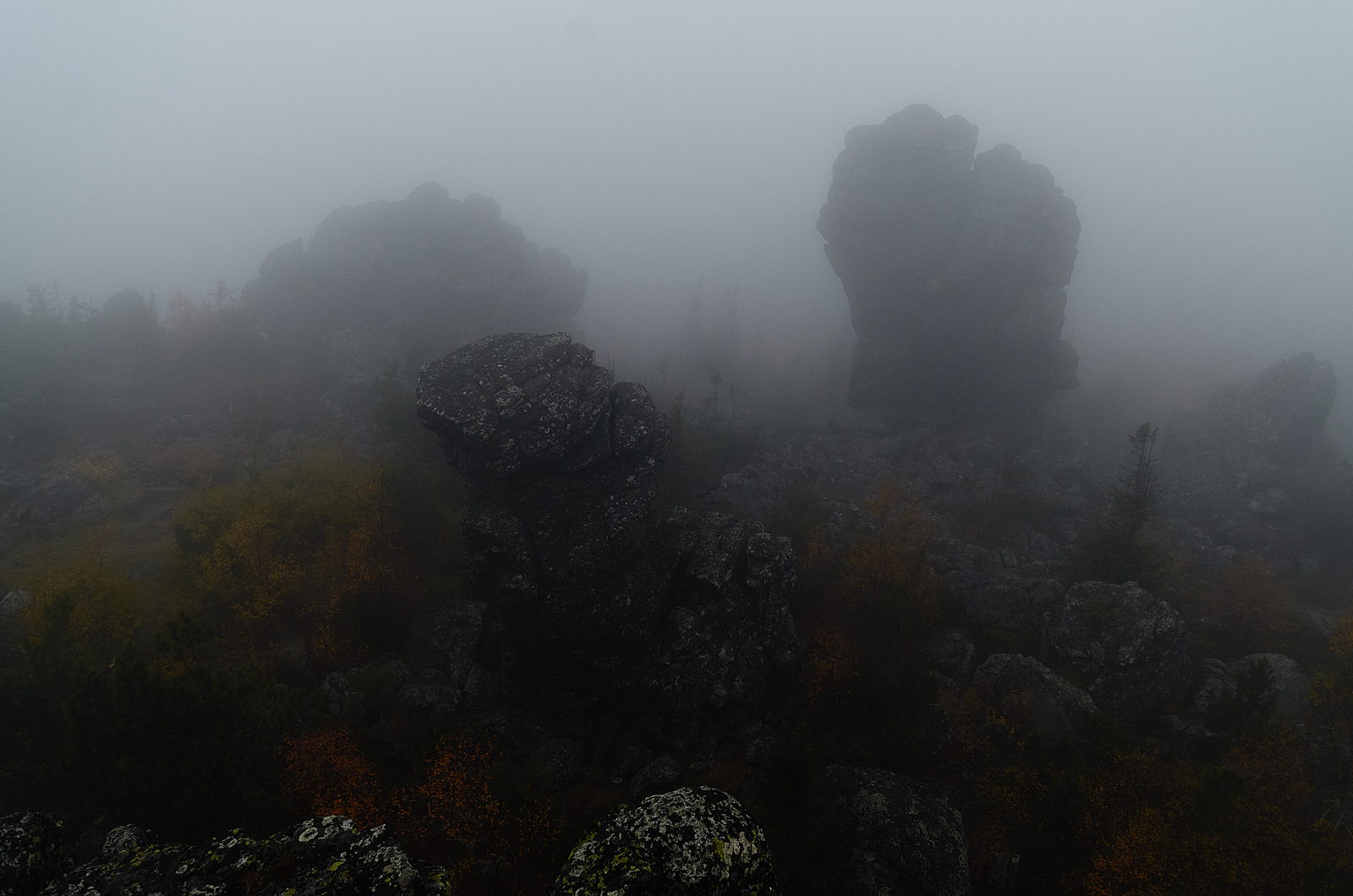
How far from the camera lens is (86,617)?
2928cm

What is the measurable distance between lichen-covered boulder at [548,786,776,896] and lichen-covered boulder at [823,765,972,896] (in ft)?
55.1

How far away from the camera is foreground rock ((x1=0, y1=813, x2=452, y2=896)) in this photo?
1117 centimetres

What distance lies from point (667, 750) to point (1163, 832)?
2417 centimetres

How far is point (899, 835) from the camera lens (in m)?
26.3

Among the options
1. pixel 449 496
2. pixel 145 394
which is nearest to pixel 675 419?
pixel 449 496

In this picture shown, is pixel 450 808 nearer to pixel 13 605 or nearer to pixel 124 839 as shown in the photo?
pixel 124 839

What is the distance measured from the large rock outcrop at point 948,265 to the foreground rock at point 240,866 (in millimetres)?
90239

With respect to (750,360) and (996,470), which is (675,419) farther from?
(750,360)

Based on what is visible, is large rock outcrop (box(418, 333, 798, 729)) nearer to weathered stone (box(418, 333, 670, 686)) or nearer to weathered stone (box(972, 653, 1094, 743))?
weathered stone (box(418, 333, 670, 686))

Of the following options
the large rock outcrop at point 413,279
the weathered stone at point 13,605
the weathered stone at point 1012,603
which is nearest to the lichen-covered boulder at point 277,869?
the weathered stone at point 13,605

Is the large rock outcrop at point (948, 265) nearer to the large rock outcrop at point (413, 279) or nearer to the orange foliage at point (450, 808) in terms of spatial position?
the large rock outcrop at point (413, 279)

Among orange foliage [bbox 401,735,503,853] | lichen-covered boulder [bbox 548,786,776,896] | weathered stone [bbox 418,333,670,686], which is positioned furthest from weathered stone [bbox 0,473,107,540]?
lichen-covered boulder [bbox 548,786,776,896]

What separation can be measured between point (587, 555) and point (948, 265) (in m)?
79.7

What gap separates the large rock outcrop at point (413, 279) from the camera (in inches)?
3551
